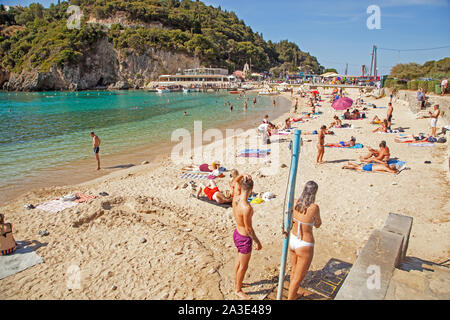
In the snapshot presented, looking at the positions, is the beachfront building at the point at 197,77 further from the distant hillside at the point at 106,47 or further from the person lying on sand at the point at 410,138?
the person lying on sand at the point at 410,138

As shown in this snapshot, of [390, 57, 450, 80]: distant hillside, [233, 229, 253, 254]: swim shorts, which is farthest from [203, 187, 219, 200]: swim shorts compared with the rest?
[390, 57, 450, 80]: distant hillside

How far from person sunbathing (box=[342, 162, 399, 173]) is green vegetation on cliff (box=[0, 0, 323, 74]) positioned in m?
94.8

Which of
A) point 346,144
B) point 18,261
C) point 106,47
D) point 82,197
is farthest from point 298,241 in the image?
point 106,47

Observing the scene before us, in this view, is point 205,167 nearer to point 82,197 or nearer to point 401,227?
point 82,197

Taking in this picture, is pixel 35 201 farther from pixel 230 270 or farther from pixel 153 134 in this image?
pixel 153 134

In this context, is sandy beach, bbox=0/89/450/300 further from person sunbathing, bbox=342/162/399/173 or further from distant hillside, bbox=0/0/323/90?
distant hillside, bbox=0/0/323/90

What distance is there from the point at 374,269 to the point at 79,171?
39.6 feet

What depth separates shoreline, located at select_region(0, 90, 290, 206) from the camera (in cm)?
996

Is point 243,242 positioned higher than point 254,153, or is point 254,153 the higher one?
point 243,242

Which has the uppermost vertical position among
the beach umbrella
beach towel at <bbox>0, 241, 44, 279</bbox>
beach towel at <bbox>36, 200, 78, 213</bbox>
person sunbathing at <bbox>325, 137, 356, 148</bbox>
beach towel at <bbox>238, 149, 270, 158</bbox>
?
the beach umbrella

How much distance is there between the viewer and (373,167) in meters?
8.99

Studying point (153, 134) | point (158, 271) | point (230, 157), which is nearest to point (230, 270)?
point (158, 271)

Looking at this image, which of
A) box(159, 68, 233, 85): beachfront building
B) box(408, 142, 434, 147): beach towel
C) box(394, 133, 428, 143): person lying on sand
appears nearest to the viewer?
box(408, 142, 434, 147): beach towel

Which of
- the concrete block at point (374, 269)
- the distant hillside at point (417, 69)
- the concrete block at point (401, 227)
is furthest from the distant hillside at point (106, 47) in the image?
the concrete block at point (374, 269)
